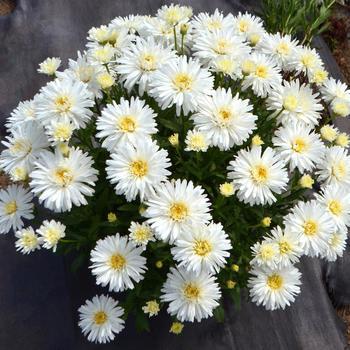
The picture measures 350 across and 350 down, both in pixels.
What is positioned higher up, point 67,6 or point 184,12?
point 67,6

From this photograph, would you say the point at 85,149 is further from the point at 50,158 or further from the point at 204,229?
the point at 204,229

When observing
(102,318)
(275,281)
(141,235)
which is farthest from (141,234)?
(275,281)

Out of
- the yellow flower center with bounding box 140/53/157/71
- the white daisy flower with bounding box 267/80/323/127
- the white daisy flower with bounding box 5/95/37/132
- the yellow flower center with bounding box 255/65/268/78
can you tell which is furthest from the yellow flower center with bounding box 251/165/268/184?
the white daisy flower with bounding box 5/95/37/132

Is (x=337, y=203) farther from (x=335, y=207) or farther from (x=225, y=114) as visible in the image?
(x=225, y=114)

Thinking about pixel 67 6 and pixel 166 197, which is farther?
pixel 67 6

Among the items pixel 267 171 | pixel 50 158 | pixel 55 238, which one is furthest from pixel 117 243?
pixel 267 171

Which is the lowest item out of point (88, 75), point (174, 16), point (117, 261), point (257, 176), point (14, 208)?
point (117, 261)
